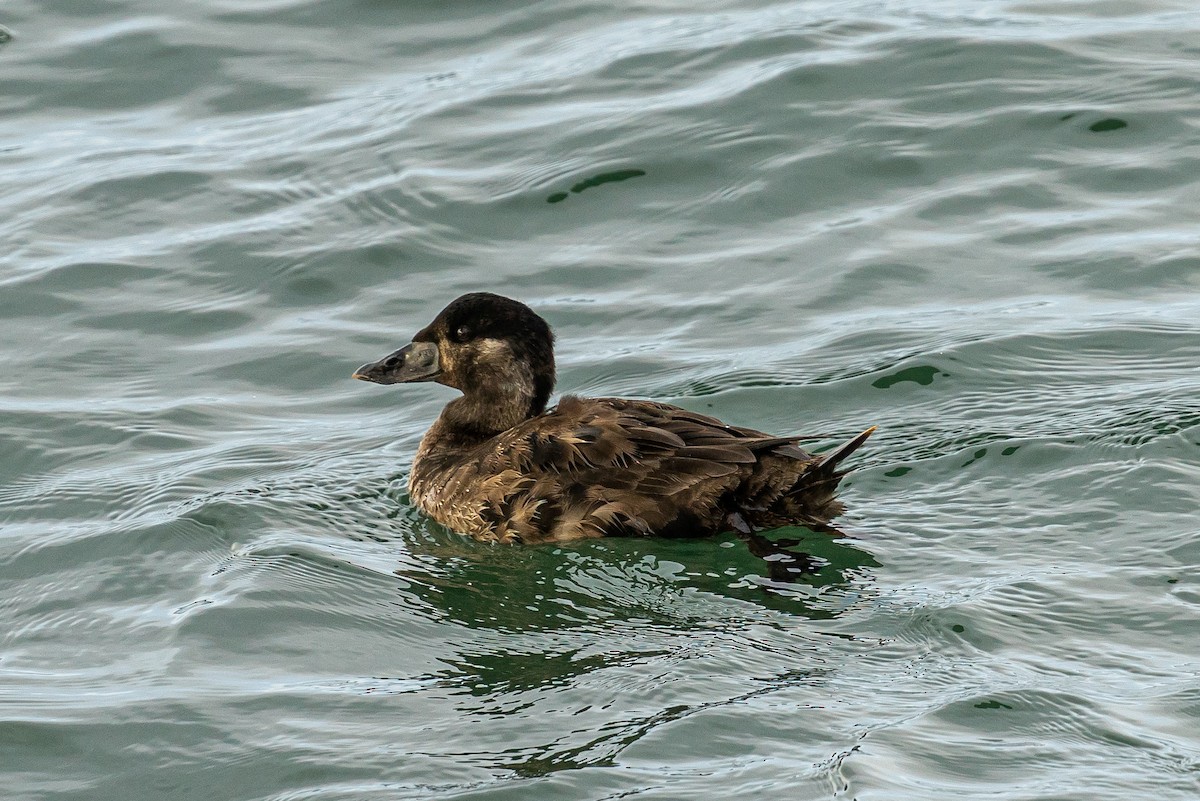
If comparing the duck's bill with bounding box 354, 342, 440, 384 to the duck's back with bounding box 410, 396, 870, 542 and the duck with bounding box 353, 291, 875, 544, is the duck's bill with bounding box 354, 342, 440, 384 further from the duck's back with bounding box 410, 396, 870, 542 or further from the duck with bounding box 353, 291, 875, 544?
the duck's back with bounding box 410, 396, 870, 542

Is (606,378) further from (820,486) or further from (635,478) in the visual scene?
(820,486)

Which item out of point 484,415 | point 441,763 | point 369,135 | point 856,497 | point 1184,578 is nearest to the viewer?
point 441,763

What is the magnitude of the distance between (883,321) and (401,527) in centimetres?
296

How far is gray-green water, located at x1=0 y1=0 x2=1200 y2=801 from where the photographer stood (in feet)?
17.8

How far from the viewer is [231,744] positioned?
5570 mm

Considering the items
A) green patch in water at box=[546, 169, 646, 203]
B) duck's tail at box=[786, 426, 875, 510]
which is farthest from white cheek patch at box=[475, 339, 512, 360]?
green patch in water at box=[546, 169, 646, 203]

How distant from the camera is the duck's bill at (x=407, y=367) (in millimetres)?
7852

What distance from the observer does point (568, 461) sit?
6848 mm

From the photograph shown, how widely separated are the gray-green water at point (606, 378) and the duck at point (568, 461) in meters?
0.14

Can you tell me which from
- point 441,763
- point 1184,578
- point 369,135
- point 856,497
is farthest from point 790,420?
point 369,135

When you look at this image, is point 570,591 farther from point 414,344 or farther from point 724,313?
point 724,313

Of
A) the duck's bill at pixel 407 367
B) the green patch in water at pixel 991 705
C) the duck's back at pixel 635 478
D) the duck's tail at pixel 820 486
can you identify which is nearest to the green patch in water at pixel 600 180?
the duck's bill at pixel 407 367

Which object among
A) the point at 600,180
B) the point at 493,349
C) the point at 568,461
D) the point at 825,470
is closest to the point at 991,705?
the point at 825,470

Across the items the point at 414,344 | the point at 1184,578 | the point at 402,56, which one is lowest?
the point at 1184,578
